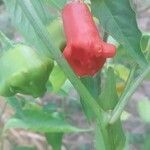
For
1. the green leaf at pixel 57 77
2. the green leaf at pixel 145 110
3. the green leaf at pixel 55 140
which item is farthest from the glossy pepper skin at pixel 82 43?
the green leaf at pixel 145 110

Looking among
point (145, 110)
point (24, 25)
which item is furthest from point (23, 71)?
point (145, 110)

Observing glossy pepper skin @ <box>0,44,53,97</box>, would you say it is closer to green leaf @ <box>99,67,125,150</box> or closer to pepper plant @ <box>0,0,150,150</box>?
pepper plant @ <box>0,0,150,150</box>

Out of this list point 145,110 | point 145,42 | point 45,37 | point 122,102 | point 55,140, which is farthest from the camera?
point 145,110

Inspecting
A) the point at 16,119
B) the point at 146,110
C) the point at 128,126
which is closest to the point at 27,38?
the point at 16,119

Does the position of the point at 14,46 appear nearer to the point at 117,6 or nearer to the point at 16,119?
the point at 117,6

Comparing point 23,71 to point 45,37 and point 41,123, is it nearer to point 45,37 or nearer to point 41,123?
point 45,37

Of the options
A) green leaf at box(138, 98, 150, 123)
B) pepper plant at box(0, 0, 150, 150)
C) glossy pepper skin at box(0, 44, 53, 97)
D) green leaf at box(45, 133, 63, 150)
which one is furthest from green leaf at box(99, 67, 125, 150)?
green leaf at box(138, 98, 150, 123)

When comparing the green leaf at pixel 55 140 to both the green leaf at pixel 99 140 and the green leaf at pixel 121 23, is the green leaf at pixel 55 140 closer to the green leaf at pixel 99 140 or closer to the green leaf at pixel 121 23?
the green leaf at pixel 99 140
